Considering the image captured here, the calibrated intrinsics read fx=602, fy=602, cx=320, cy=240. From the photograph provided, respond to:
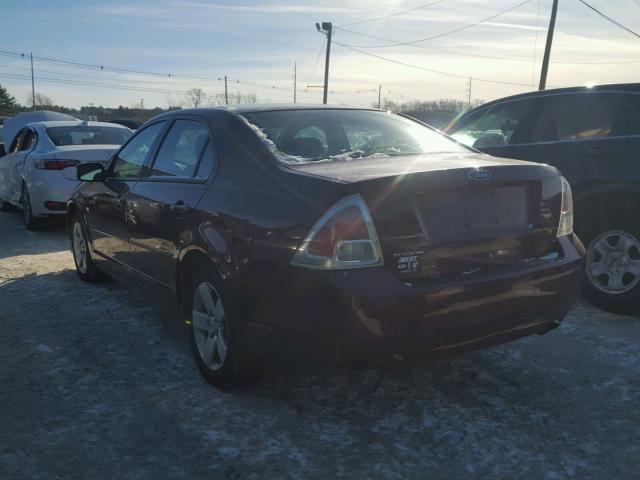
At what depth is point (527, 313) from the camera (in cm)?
293

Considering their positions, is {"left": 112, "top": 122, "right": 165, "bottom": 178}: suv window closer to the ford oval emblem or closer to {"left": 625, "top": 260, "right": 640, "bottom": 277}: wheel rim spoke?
the ford oval emblem

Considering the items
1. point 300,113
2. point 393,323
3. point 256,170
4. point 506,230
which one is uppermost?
point 300,113

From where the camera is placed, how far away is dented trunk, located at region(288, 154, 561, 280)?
2.61m

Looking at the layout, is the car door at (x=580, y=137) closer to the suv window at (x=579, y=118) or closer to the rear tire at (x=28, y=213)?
the suv window at (x=579, y=118)

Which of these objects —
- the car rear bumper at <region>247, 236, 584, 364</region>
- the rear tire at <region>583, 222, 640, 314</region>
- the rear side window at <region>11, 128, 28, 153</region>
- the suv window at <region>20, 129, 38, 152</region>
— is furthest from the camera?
the rear side window at <region>11, 128, 28, 153</region>

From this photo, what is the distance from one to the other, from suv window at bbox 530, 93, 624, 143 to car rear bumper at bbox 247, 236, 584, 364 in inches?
86.7

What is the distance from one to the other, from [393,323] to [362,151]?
1.29 meters

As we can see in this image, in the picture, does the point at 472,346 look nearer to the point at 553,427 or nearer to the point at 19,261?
the point at 553,427

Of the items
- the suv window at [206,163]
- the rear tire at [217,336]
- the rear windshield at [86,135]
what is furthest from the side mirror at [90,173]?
the rear windshield at [86,135]

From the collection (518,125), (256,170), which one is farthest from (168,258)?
(518,125)

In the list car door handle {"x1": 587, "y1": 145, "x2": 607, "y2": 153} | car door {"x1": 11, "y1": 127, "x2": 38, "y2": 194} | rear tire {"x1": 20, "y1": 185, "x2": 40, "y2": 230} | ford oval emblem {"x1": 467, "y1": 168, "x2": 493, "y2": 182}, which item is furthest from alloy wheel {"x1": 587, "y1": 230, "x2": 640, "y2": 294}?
car door {"x1": 11, "y1": 127, "x2": 38, "y2": 194}

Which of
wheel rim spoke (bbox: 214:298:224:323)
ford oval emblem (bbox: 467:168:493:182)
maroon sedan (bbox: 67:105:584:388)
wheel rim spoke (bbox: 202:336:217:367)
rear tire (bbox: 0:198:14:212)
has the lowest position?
rear tire (bbox: 0:198:14:212)

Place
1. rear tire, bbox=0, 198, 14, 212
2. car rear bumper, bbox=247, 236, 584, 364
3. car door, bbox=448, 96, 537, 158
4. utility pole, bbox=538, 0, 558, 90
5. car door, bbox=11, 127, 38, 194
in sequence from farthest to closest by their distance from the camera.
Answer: utility pole, bbox=538, 0, 558, 90, rear tire, bbox=0, 198, 14, 212, car door, bbox=11, 127, 38, 194, car door, bbox=448, 96, 537, 158, car rear bumper, bbox=247, 236, 584, 364

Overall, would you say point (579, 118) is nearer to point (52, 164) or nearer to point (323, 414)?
point (323, 414)
